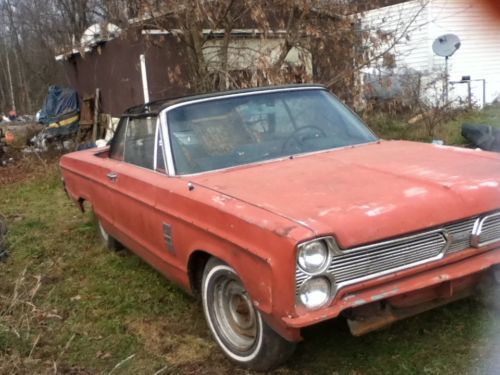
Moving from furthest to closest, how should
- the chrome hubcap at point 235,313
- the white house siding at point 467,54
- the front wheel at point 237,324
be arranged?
1. the white house siding at point 467,54
2. the chrome hubcap at point 235,313
3. the front wheel at point 237,324

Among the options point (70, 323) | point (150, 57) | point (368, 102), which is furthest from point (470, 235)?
point (150, 57)

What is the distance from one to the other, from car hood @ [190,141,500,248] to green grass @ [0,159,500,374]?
2.77ft

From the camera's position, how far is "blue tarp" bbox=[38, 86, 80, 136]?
566 inches

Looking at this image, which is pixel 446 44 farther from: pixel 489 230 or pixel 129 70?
pixel 489 230

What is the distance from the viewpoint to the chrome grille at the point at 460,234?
2.78m

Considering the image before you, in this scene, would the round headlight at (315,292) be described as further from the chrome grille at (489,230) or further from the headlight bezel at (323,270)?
the chrome grille at (489,230)

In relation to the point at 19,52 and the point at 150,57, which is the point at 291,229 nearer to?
the point at 150,57

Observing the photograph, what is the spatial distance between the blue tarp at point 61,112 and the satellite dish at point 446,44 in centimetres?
932

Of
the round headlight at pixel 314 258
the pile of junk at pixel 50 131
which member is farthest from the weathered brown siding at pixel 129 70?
the round headlight at pixel 314 258

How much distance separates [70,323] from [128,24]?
6.78 meters

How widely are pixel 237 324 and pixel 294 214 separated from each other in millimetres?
906

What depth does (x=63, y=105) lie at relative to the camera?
50.7 feet

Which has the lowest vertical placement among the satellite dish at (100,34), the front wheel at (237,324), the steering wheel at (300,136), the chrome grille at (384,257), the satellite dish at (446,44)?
the front wheel at (237,324)

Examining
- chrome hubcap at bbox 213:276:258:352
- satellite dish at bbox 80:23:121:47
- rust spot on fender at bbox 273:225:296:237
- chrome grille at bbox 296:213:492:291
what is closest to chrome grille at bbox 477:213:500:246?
chrome grille at bbox 296:213:492:291
